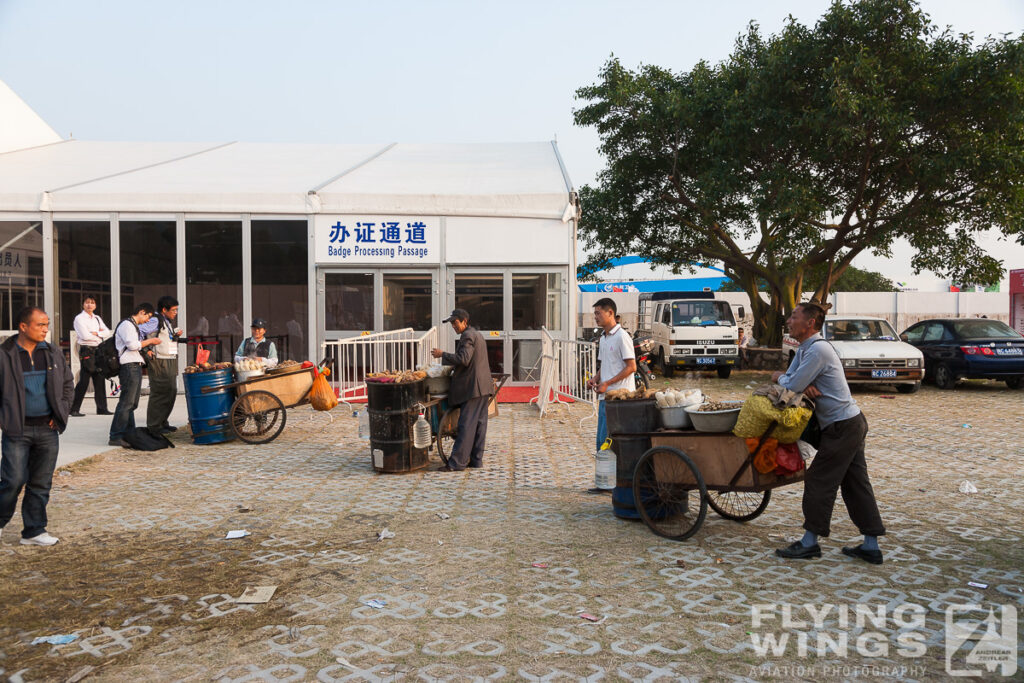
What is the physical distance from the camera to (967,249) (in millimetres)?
19141

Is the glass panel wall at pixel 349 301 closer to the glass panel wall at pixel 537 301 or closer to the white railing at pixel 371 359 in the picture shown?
the white railing at pixel 371 359

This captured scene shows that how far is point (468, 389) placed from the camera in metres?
7.66

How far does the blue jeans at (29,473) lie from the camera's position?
5.05 metres

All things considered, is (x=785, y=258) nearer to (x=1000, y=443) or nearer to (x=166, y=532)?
(x=1000, y=443)

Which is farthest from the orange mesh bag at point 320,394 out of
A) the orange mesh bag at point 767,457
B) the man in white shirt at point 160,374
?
the orange mesh bag at point 767,457

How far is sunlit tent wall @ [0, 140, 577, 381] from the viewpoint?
14.4 meters

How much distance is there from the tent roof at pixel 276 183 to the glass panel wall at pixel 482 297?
1.32 metres

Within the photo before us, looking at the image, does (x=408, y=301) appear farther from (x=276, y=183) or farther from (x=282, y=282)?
(x=276, y=183)

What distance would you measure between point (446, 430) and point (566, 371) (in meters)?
5.19

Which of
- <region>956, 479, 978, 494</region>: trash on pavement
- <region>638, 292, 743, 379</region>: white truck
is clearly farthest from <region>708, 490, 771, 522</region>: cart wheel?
<region>638, 292, 743, 379</region>: white truck

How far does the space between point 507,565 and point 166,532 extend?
2724 mm

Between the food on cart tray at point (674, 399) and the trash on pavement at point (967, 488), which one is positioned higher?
the food on cart tray at point (674, 399)

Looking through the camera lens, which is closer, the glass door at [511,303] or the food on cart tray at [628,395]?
the food on cart tray at [628,395]

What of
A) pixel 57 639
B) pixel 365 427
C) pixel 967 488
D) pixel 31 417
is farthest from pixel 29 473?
pixel 967 488
